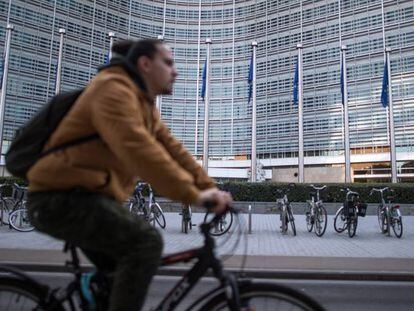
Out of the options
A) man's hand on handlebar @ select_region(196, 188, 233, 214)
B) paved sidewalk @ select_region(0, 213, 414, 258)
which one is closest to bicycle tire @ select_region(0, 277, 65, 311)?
man's hand on handlebar @ select_region(196, 188, 233, 214)

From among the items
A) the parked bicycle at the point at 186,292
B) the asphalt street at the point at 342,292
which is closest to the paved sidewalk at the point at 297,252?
the asphalt street at the point at 342,292

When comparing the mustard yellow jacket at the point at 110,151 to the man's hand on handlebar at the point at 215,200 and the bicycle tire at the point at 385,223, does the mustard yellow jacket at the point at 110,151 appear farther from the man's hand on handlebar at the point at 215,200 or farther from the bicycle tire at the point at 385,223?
the bicycle tire at the point at 385,223

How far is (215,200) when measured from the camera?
2201 mm

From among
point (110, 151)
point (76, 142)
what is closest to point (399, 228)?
point (110, 151)

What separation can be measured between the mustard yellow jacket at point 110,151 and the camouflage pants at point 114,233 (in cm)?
8

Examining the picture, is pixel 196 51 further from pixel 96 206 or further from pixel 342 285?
pixel 96 206

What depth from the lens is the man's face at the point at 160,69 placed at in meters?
2.47

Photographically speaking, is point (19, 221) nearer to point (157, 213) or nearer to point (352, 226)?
point (157, 213)

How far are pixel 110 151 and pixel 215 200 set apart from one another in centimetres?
61

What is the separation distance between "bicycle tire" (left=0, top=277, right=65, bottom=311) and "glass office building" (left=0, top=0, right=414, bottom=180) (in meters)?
46.7

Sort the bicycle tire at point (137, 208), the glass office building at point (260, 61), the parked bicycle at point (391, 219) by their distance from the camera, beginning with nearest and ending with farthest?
the parked bicycle at point (391, 219)
the bicycle tire at point (137, 208)
the glass office building at point (260, 61)

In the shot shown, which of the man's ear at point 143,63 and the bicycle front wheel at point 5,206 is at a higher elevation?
the man's ear at point 143,63

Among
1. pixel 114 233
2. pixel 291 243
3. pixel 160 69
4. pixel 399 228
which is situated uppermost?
pixel 160 69

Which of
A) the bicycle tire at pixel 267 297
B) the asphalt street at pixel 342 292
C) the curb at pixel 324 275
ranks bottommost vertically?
the asphalt street at pixel 342 292
